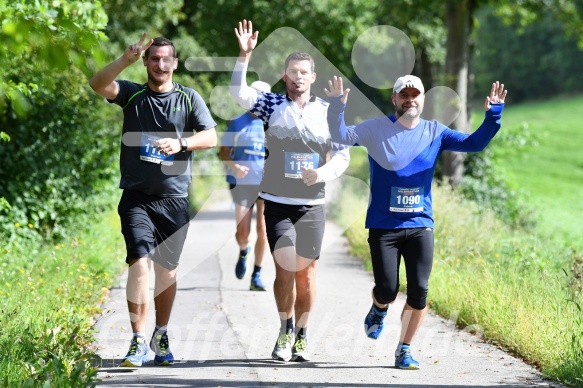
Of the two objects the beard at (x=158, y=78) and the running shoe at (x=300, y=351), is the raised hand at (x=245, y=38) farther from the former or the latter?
the running shoe at (x=300, y=351)

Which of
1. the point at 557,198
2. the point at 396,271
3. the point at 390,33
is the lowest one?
the point at 557,198

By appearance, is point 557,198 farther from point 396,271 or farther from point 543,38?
point 543,38

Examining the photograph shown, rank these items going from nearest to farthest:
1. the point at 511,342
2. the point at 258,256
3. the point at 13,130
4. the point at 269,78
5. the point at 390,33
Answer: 1. the point at 511,342
2. the point at 258,256
3. the point at 13,130
4. the point at 269,78
5. the point at 390,33

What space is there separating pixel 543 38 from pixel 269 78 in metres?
47.5

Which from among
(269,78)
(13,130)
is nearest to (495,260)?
(13,130)

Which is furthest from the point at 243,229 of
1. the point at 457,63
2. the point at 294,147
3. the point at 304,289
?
the point at 457,63

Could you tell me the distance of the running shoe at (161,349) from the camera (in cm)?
664

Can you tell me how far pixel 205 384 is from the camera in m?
6.04

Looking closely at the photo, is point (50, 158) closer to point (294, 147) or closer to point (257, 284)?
point (257, 284)

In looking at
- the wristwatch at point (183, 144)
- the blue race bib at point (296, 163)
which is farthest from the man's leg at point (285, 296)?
the wristwatch at point (183, 144)

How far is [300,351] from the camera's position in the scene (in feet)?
22.6

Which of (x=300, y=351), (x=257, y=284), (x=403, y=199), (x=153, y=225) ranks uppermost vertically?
(x=403, y=199)

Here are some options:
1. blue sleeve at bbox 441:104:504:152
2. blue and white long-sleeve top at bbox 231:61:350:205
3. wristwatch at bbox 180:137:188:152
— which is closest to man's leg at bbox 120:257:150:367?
wristwatch at bbox 180:137:188:152

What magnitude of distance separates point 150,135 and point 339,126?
1246mm
